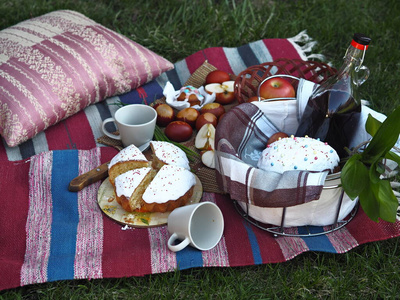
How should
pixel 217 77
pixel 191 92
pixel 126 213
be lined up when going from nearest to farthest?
1. pixel 126 213
2. pixel 191 92
3. pixel 217 77

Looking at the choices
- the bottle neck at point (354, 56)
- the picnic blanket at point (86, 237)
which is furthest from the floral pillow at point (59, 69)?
the bottle neck at point (354, 56)

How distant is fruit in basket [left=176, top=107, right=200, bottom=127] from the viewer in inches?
64.0

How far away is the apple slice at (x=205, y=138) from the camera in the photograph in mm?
1494

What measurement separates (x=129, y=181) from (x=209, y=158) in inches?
12.7

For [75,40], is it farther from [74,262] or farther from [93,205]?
[74,262]

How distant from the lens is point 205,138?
151 cm

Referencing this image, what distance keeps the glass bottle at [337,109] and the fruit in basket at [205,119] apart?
0.33 meters

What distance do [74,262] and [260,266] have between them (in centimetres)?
47

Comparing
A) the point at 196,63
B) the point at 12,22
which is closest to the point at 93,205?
the point at 196,63

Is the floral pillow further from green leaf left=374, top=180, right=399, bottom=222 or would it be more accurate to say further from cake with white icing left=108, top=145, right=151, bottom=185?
green leaf left=374, top=180, right=399, bottom=222

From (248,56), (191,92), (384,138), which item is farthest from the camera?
(248,56)

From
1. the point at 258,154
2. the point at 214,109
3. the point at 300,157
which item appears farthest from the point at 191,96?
the point at 300,157

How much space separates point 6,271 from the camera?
112 centimetres

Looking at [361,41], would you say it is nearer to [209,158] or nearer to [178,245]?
[209,158]
